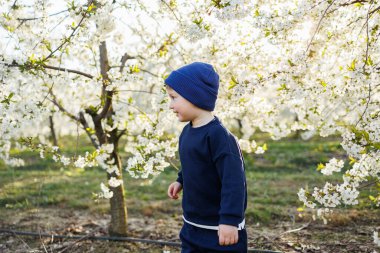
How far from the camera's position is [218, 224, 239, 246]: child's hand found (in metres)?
2.18

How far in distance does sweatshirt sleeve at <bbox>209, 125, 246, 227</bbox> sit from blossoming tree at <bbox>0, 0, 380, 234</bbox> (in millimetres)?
837

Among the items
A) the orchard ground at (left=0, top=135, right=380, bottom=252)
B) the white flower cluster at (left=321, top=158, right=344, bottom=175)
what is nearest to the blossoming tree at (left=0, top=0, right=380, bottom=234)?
the white flower cluster at (left=321, top=158, right=344, bottom=175)

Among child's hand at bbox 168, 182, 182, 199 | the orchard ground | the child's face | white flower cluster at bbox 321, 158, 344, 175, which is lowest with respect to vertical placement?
the orchard ground

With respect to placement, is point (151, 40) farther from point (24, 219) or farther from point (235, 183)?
point (235, 183)

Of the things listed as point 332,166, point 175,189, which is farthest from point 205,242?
point 332,166

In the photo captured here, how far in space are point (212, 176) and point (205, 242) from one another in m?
0.38

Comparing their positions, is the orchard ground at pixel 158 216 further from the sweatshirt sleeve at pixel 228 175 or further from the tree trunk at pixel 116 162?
Answer: the sweatshirt sleeve at pixel 228 175

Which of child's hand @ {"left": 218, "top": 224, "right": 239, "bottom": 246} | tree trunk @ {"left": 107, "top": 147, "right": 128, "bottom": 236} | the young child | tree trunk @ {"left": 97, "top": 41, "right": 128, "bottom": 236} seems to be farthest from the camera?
tree trunk @ {"left": 107, "top": 147, "right": 128, "bottom": 236}

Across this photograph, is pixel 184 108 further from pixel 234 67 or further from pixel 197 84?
pixel 234 67

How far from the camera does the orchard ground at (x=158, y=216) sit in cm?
421

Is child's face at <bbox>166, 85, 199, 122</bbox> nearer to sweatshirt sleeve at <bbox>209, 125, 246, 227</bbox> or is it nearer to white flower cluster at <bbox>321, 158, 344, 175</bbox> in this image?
sweatshirt sleeve at <bbox>209, 125, 246, 227</bbox>

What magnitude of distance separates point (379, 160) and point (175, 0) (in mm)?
2074

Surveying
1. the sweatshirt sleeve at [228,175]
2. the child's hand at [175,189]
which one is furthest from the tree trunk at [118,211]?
the sweatshirt sleeve at [228,175]

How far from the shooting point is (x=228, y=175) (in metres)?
2.25
